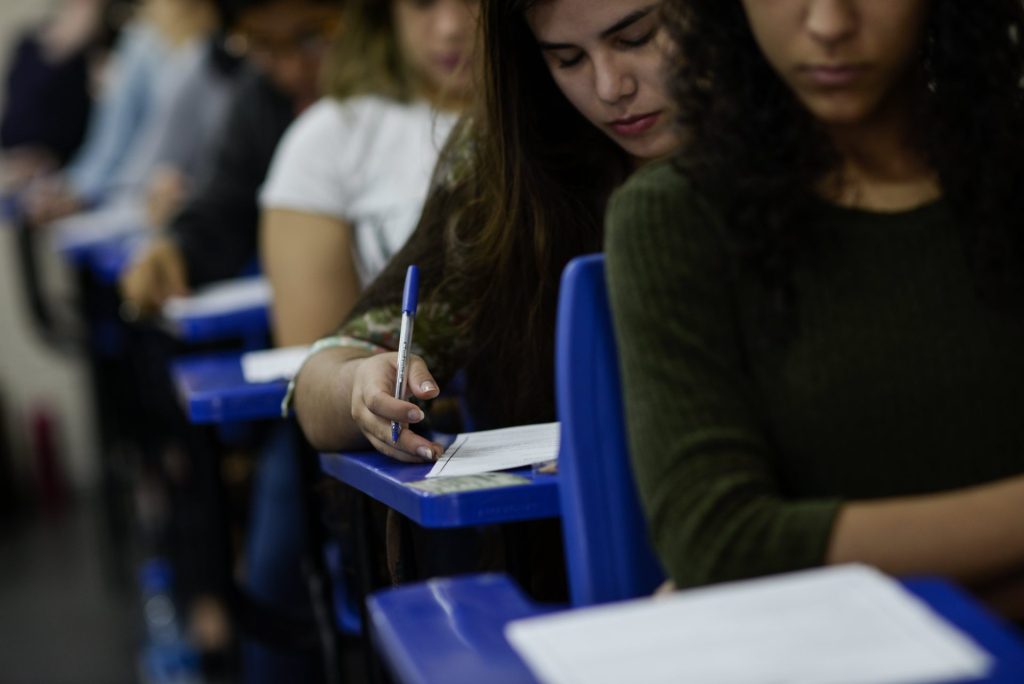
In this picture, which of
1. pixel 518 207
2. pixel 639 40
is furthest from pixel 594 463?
pixel 639 40

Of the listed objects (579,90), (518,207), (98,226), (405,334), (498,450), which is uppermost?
(579,90)

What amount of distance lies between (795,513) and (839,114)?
0.94 feet

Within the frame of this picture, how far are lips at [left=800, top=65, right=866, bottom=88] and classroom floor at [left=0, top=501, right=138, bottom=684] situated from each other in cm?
312

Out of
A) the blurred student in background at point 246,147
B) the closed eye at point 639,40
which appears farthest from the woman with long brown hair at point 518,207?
the blurred student in background at point 246,147

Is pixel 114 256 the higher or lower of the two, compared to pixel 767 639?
lower

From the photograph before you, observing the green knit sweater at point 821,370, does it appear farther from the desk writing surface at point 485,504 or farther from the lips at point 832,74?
the desk writing surface at point 485,504

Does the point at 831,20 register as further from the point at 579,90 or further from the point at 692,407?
the point at 579,90

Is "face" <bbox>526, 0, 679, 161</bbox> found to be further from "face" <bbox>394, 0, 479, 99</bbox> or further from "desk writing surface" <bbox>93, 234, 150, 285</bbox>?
"desk writing surface" <bbox>93, 234, 150, 285</bbox>

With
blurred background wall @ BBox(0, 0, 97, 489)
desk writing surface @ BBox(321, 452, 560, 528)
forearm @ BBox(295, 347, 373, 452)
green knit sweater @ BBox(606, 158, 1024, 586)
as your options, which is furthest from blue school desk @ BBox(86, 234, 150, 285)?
green knit sweater @ BBox(606, 158, 1024, 586)

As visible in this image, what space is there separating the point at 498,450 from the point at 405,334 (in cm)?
16

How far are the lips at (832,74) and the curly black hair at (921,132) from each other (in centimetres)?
5

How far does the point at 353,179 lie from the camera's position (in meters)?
2.69

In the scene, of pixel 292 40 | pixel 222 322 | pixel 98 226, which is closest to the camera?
pixel 222 322

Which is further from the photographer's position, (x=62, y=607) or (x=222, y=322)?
(x=62, y=607)
